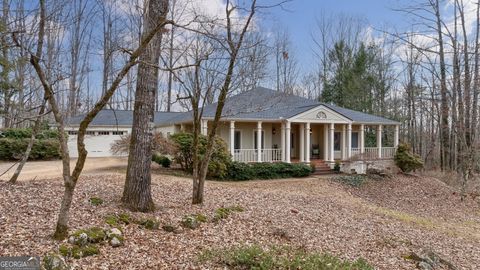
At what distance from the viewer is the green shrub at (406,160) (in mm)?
19516

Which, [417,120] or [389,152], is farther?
[417,120]

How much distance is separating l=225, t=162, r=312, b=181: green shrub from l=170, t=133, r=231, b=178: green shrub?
0.54 metres

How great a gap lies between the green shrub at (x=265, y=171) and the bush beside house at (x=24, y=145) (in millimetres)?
10241

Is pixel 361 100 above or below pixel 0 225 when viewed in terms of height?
above

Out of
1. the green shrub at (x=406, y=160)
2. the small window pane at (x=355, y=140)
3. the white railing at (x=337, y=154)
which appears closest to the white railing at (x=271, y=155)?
the white railing at (x=337, y=154)

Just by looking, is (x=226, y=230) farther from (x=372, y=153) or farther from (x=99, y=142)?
(x=99, y=142)

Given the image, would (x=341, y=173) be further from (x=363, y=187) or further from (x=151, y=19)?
(x=151, y=19)

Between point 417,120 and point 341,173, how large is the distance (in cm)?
1657

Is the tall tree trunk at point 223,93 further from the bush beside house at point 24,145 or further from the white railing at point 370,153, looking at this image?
the white railing at point 370,153

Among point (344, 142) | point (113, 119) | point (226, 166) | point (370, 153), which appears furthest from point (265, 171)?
point (113, 119)

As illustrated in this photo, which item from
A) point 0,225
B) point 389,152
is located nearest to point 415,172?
point 389,152

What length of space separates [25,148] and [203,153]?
36.4ft

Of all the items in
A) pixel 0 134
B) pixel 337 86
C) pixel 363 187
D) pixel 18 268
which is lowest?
pixel 363 187

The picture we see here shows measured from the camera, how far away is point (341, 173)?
18.7 m
